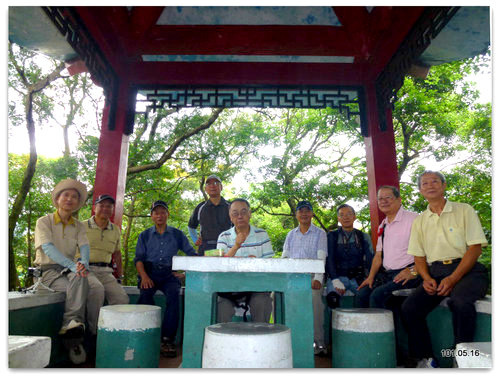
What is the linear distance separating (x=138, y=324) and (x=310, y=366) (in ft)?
3.11

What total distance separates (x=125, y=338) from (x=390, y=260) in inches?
70.4

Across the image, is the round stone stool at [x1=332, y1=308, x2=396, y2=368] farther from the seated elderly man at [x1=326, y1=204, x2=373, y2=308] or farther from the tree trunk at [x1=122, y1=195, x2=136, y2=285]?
the tree trunk at [x1=122, y1=195, x2=136, y2=285]

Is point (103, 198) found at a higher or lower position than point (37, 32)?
lower

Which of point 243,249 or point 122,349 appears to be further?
point 243,249

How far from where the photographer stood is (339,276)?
286 cm

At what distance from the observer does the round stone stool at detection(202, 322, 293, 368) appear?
4.28ft

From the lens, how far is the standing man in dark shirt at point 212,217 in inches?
131

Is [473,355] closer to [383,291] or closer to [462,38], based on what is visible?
[383,291]

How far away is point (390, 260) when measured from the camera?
2521 mm

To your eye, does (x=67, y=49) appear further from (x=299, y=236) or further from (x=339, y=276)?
(x=339, y=276)

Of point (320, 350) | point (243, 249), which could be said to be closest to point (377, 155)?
point (243, 249)

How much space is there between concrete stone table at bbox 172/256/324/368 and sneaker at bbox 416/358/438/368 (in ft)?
2.78

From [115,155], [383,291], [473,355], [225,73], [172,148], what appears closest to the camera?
[473,355]
